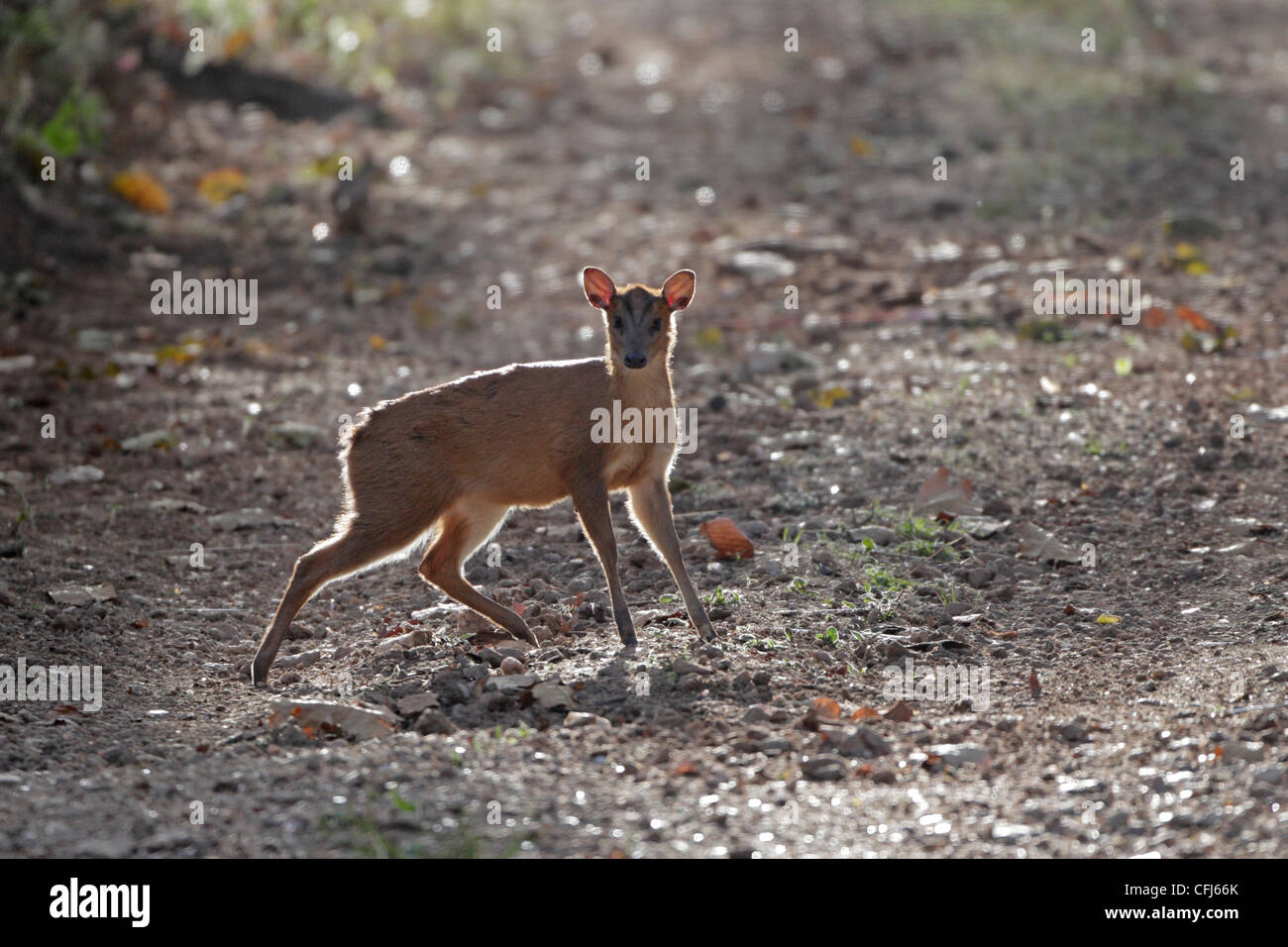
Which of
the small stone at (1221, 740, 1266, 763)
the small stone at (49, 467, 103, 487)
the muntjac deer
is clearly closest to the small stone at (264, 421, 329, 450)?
the small stone at (49, 467, 103, 487)

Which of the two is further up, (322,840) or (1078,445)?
(1078,445)

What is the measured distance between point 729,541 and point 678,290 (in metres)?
1.16

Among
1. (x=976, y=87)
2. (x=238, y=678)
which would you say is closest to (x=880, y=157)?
(x=976, y=87)

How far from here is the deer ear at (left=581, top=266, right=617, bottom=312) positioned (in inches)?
249

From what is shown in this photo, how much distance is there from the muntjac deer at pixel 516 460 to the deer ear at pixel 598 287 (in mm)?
67

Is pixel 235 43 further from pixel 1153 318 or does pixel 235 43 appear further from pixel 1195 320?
pixel 1195 320

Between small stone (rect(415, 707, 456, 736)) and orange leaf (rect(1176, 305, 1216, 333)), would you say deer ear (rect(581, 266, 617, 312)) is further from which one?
orange leaf (rect(1176, 305, 1216, 333))

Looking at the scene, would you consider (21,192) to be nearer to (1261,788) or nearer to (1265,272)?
(1265,272)

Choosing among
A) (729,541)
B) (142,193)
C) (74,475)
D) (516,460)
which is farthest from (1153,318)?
(142,193)

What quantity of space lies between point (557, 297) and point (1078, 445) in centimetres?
446

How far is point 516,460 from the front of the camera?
606 cm
